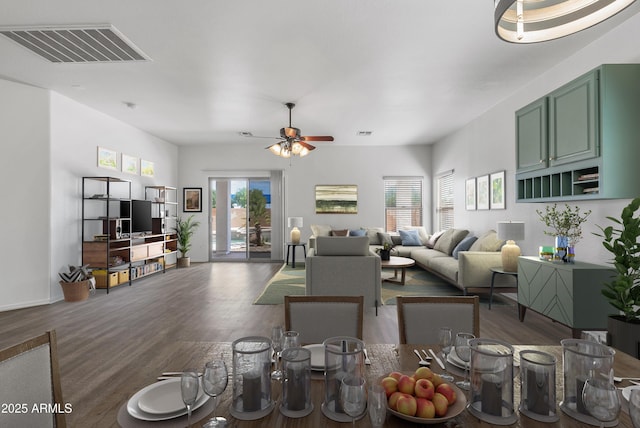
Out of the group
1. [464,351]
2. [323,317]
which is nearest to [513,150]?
[323,317]

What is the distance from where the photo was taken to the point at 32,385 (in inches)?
41.3

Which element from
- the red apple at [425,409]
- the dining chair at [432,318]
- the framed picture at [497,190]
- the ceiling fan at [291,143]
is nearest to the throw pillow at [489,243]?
the framed picture at [497,190]

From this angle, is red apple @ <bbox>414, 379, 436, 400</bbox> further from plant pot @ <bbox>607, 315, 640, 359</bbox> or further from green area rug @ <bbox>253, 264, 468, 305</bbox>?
green area rug @ <bbox>253, 264, 468, 305</bbox>

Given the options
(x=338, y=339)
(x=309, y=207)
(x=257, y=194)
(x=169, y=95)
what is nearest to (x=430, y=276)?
(x=309, y=207)

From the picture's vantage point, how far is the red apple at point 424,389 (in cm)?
93

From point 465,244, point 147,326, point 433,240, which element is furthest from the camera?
point 433,240

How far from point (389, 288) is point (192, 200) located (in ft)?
18.3

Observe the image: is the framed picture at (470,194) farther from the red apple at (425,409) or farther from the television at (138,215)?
the television at (138,215)

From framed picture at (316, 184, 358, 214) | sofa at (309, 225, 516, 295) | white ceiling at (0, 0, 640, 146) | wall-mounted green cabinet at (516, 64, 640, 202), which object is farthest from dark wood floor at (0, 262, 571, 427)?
framed picture at (316, 184, 358, 214)

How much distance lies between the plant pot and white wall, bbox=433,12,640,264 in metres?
0.95

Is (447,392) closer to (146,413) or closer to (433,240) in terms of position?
(146,413)

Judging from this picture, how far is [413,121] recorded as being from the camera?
6496 mm

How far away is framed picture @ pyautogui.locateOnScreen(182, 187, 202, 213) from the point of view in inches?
345

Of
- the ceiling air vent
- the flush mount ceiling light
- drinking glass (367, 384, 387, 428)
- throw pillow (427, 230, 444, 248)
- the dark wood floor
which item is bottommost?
the dark wood floor
